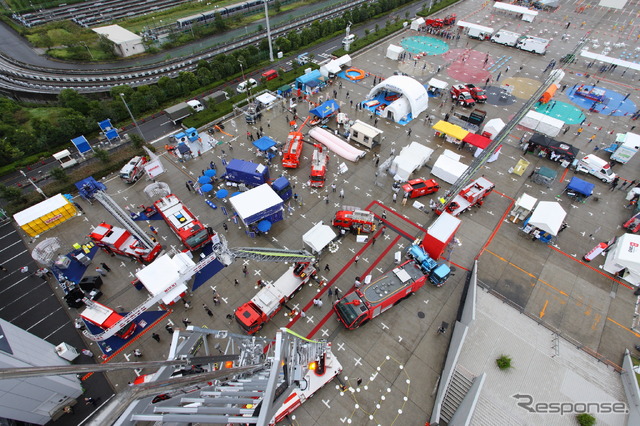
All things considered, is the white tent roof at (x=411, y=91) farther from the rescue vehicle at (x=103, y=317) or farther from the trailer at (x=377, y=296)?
the rescue vehicle at (x=103, y=317)

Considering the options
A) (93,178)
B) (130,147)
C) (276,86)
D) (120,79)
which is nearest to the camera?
(93,178)

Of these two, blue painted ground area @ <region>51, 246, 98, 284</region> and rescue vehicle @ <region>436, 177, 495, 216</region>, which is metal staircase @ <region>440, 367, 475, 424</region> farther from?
blue painted ground area @ <region>51, 246, 98, 284</region>

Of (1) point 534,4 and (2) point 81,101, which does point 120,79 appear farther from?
(1) point 534,4

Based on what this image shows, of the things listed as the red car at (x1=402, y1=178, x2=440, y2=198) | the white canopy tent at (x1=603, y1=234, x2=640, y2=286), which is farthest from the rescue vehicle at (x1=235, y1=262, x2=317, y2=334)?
the white canopy tent at (x1=603, y1=234, x2=640, y2=286)

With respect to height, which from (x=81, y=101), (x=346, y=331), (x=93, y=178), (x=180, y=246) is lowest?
(x=346, y=331)

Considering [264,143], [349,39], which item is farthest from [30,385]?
[349,39]

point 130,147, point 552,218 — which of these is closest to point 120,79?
point 130,147

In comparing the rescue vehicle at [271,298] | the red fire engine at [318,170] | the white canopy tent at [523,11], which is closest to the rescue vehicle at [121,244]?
the rescue vehicle at [271,298]
